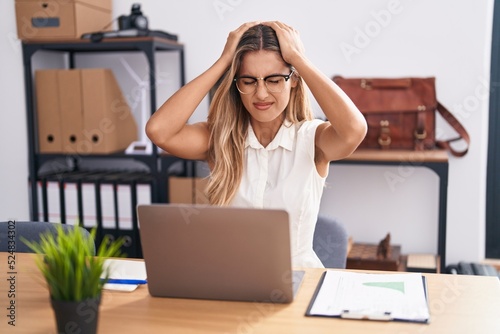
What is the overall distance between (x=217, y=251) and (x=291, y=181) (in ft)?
2.17

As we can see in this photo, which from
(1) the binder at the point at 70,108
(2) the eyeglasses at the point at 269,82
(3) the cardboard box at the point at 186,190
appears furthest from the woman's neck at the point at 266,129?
(1) the binder at the point at 70,108

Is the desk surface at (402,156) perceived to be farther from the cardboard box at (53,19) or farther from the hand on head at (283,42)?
the cardboard box at (53,19)

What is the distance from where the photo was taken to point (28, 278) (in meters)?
1.48

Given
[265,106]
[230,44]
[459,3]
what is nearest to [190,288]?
[265,106]

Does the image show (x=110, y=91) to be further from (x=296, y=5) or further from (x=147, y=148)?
(x=296, y=5)

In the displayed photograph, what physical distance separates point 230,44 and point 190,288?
0.79m

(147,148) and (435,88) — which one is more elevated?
(435,88)

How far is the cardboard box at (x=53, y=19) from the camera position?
10.2 ft

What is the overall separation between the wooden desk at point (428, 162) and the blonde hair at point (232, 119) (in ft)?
3.16

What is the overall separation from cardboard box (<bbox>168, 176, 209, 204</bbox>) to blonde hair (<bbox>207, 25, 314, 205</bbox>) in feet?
3.85

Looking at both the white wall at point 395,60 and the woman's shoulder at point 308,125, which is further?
the white wall at point 395,60

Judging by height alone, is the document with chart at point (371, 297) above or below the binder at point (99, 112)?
below

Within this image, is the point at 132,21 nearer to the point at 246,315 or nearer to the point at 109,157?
the point at 109,157

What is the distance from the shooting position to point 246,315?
1211 millimetres
